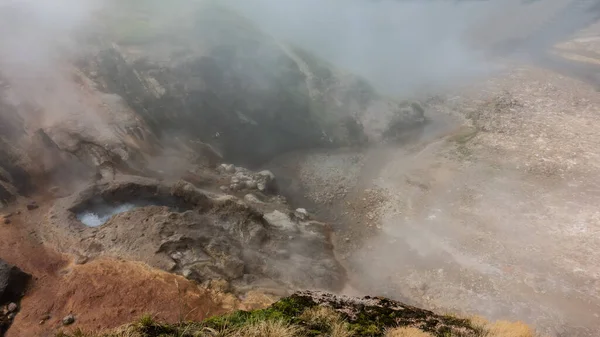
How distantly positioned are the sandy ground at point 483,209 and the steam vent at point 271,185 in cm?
10

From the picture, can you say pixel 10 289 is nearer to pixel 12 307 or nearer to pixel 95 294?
pixel 12 307

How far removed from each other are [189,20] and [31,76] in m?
11.7

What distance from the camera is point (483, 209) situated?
2016 cm

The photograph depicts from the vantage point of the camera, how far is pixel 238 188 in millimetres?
20641

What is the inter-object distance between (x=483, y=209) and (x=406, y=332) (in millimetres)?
12719

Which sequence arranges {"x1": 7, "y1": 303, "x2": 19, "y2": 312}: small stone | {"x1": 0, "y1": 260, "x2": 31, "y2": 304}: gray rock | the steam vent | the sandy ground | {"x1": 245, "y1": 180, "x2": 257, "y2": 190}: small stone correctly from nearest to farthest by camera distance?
1. {"x1": 7, "y1": 303, "x2": 19, "y2": 312}: small stone
2. {"x1": 0, "y1": 260, "x2": 31, "y2": 304}: gray rock
3. the steam vent
4. the sandy ground
5. {"x1": 245, "y1": 180, "x2": 257, "y2": 190}: small stone

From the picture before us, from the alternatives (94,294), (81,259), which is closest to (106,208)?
(81,259)

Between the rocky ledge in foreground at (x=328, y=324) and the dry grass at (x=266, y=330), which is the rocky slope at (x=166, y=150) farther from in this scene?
the dry grass at (x=266, y=330)

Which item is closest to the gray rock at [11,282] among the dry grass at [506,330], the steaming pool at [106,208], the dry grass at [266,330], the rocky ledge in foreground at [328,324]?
the steaming pool at [106,208]

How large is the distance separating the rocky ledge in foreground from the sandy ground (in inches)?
210

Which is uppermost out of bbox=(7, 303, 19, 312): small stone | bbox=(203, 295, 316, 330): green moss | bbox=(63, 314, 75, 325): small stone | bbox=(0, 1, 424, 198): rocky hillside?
bbox=(0, 1, 424, 198): rocky hillside

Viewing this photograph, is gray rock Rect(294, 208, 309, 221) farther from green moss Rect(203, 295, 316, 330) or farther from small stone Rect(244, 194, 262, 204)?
green moss Rect(203, 295, 316, 330)

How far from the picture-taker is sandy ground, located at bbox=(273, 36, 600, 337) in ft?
53.2

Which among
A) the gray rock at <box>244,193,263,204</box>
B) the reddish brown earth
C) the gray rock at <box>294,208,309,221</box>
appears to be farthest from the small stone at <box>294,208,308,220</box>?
the reddish brown earth
